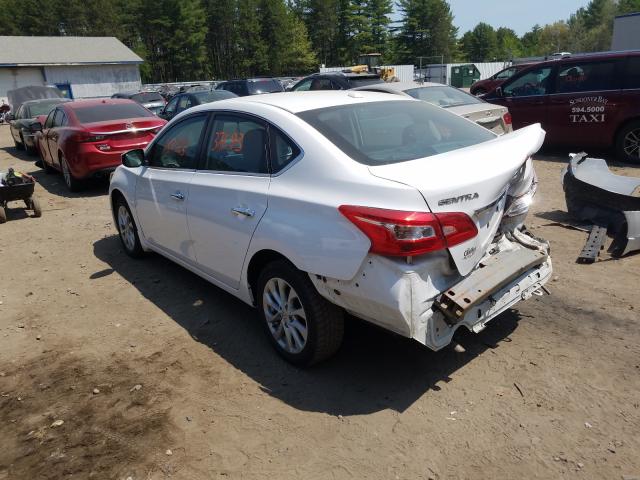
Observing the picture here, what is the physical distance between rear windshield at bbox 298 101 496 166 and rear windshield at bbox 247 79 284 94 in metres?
13.6

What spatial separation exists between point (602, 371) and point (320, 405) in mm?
1814

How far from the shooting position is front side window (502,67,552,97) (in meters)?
10.5

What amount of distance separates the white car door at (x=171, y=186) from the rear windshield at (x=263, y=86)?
12.4 m

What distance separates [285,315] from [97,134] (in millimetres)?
7141

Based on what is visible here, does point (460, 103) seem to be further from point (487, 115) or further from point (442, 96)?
point (487, 115)

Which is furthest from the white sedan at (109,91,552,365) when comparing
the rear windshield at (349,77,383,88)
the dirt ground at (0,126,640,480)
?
the rear windshield at (349,77,383,88)

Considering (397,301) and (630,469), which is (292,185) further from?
(630,469)

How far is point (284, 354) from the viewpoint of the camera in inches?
147

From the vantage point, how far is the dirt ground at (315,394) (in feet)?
9.27

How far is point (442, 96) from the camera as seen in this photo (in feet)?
32.3

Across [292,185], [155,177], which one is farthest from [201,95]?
[292,185]

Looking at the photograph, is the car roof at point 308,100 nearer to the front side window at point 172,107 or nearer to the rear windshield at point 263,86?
the front side window at point 172,107

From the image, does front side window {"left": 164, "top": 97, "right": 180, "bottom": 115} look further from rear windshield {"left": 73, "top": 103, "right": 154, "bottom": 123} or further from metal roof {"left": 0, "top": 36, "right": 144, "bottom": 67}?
metal roof {"left": 0, "top": 36, "right": 144, "bottom": 67}

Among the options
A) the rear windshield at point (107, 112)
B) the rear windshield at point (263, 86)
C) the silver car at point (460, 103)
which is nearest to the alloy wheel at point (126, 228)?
the rear windshield at point (107, 112)
